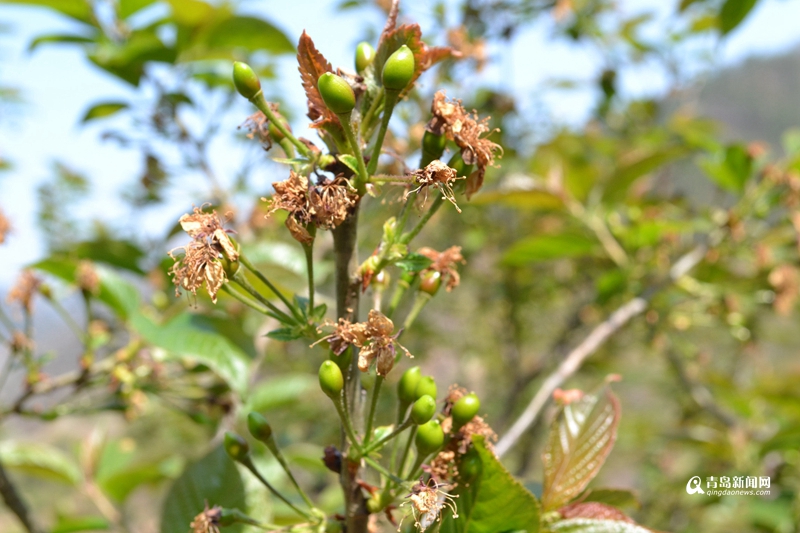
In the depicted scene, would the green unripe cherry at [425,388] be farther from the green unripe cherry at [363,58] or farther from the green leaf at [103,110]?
the green leaf at [103,110]

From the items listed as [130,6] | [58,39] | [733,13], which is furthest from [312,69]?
[733,13]

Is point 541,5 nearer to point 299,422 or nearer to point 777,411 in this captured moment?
point 777,411

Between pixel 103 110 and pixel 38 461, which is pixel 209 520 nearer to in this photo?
pixel 38 461

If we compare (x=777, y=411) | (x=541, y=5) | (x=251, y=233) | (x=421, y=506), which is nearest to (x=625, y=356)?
(x=777, y=411)

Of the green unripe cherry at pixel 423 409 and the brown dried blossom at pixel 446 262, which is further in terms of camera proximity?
the brown dried blossom at pixel 446 262

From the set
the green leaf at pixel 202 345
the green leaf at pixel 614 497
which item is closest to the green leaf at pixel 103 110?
the green leaf at pixel 202 345

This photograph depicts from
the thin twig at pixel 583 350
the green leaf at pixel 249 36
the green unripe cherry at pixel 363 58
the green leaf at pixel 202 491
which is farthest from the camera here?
the green leaf at pixel 249 36
